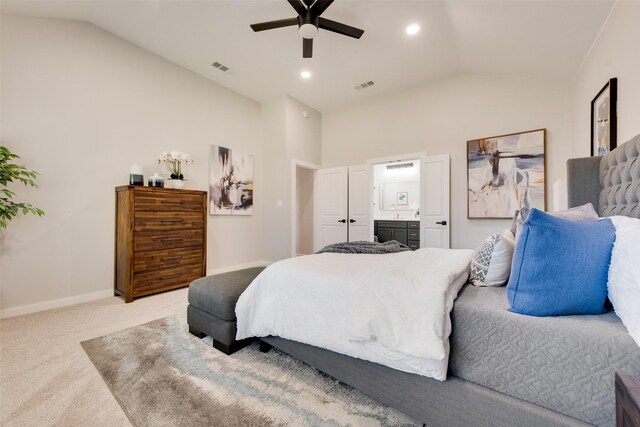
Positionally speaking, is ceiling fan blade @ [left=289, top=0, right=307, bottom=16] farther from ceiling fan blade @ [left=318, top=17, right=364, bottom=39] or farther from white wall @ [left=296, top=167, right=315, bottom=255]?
white wall @ [left=296, top=167, right=315, bottom=255]

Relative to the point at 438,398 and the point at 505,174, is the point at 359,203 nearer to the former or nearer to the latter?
the point at 505,174

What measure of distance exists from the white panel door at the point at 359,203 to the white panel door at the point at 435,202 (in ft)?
3.25

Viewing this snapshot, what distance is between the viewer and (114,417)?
1.30 m

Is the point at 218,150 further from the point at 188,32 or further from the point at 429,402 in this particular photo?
the point at 429,402

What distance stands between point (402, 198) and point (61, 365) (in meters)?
6.10

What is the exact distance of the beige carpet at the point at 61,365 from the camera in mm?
1317

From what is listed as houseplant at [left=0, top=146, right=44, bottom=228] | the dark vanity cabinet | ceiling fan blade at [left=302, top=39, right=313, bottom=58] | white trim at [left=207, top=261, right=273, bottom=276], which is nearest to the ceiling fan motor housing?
ceiling fan blade at [left=302, top=39, right=313, bottom=58]

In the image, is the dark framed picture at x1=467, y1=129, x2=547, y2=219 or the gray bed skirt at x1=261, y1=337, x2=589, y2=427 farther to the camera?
the dark framed picture at x1=467, y1=129, x2=547, y2=219

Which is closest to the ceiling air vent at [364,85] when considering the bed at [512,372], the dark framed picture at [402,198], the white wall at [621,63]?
the white wall at [621,63]

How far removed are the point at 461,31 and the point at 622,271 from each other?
10.6 feet

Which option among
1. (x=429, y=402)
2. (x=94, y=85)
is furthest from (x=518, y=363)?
(x=94, y=85)

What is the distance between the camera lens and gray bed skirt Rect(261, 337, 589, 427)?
3.13ft

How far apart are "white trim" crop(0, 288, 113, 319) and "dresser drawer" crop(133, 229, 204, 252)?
748 mm

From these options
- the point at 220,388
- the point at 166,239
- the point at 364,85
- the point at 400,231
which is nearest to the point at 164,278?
the point at 166,239
